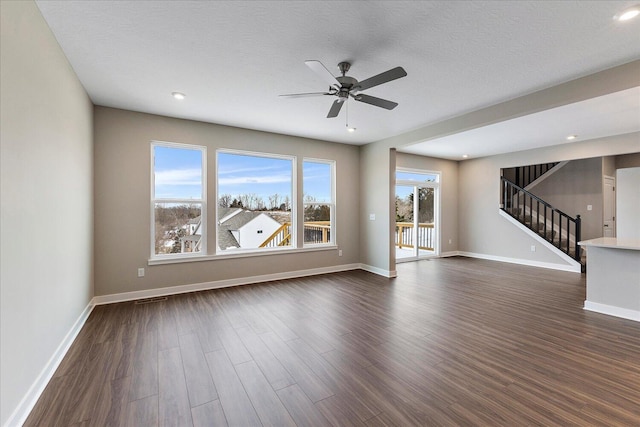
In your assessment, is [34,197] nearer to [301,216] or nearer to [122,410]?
[122,410]

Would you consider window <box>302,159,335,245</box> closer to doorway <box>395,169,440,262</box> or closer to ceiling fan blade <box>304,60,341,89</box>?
doorway <box>395,169,440,262</box>

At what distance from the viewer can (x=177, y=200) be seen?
439 centimetres

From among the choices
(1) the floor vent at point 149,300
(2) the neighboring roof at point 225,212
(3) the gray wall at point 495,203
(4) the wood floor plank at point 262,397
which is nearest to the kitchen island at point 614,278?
(3) the gray wall at point 495,203

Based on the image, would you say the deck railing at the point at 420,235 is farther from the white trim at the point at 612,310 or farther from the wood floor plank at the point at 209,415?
the wood floor plank at the point at 209,415

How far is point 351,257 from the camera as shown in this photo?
20.4 ft

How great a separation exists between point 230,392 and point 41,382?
4.65 feet

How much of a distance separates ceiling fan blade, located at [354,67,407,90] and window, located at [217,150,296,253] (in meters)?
2.98

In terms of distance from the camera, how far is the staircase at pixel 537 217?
21.0ft

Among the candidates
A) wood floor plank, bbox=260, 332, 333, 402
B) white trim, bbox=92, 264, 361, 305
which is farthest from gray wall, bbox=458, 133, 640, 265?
wood floor plank, bbox=260, 332, 333, 402

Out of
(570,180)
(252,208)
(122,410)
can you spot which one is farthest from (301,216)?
(570,180)

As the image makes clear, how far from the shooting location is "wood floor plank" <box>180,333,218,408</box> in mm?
1946

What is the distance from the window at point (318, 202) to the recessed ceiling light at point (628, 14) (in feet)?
14.4

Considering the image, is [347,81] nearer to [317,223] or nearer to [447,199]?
[317,223]

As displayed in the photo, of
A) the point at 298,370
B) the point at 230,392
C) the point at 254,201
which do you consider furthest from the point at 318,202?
the point at 230,392
